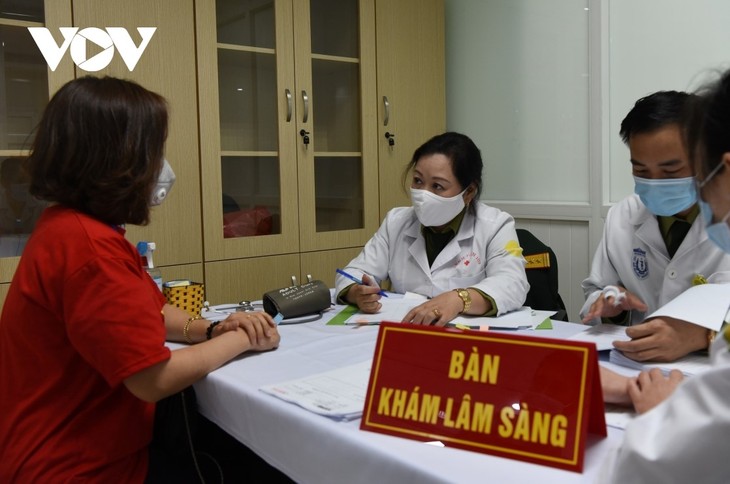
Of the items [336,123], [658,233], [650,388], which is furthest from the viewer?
[336,123]

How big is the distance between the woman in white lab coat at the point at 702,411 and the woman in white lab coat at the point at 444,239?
107 centimetres

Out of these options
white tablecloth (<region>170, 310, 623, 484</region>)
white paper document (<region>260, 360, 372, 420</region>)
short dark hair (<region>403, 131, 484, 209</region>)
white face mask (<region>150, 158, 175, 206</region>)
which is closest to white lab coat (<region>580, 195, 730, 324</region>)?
white tablecloth (<region>170, 310, 623, 484</region>)

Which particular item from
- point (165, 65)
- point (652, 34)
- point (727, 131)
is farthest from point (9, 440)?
point (652, 34)

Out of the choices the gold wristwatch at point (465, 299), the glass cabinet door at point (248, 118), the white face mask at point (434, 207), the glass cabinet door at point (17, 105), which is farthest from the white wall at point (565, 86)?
the glass cabinet door at point (17, 105)

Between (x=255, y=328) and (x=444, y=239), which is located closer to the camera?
(x=255, y=328)

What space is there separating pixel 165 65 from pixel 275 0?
587mm

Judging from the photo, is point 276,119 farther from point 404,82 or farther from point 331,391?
point 331,391

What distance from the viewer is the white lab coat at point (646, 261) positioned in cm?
150

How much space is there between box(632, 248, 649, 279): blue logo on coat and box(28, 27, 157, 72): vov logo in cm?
181

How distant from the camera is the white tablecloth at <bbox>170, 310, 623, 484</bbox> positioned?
2.61 ft

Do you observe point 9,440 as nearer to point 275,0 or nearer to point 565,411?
point 565,411

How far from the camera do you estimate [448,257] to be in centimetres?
200

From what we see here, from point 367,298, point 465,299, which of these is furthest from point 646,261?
point 367,298

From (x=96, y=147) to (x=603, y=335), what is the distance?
110 centimetres
